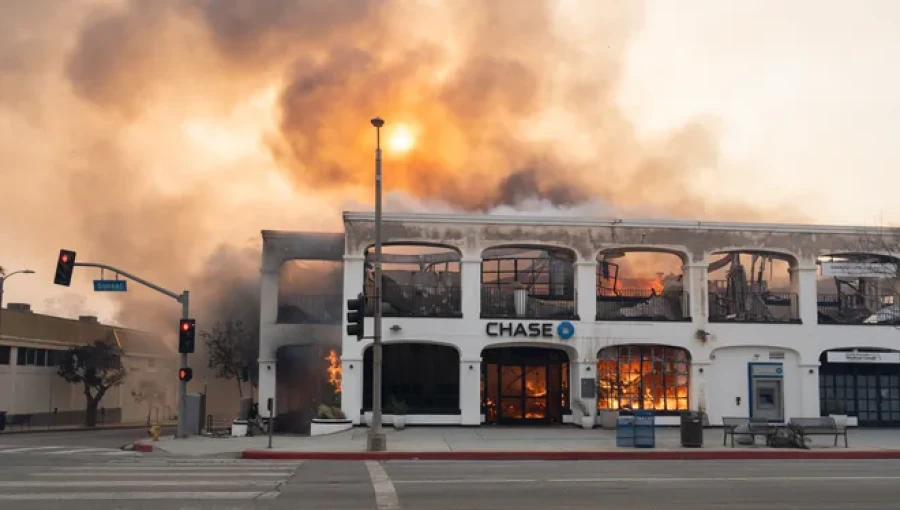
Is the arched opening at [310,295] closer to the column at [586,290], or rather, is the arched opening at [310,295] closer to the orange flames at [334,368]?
the orange flames at [334,368]

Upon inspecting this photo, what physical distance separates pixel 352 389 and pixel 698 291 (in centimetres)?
1234

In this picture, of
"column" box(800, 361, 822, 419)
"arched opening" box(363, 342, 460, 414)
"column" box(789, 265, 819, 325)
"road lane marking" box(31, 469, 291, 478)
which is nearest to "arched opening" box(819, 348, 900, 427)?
"column" box(800, 361, 822, 419)

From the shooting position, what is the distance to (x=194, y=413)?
27.6 m

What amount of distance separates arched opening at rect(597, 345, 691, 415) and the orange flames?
31.5 ft

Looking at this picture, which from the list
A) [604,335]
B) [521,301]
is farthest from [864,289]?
[521,301]

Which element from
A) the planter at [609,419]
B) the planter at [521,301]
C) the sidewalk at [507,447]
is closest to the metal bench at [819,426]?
the sidewalk at [507,447]

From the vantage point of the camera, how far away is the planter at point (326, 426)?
2706 cm

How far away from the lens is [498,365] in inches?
1201

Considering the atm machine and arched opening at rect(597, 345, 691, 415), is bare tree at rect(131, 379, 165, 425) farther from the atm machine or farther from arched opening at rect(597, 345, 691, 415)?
the atm machine

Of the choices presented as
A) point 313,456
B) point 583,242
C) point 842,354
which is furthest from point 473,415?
point 842,354

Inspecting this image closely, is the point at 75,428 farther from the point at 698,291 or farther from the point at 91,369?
the point at 698,291

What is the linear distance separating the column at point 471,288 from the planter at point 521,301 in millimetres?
1376

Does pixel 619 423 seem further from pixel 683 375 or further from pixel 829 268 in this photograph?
pixel 829 268

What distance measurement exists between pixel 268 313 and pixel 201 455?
11070 mm
